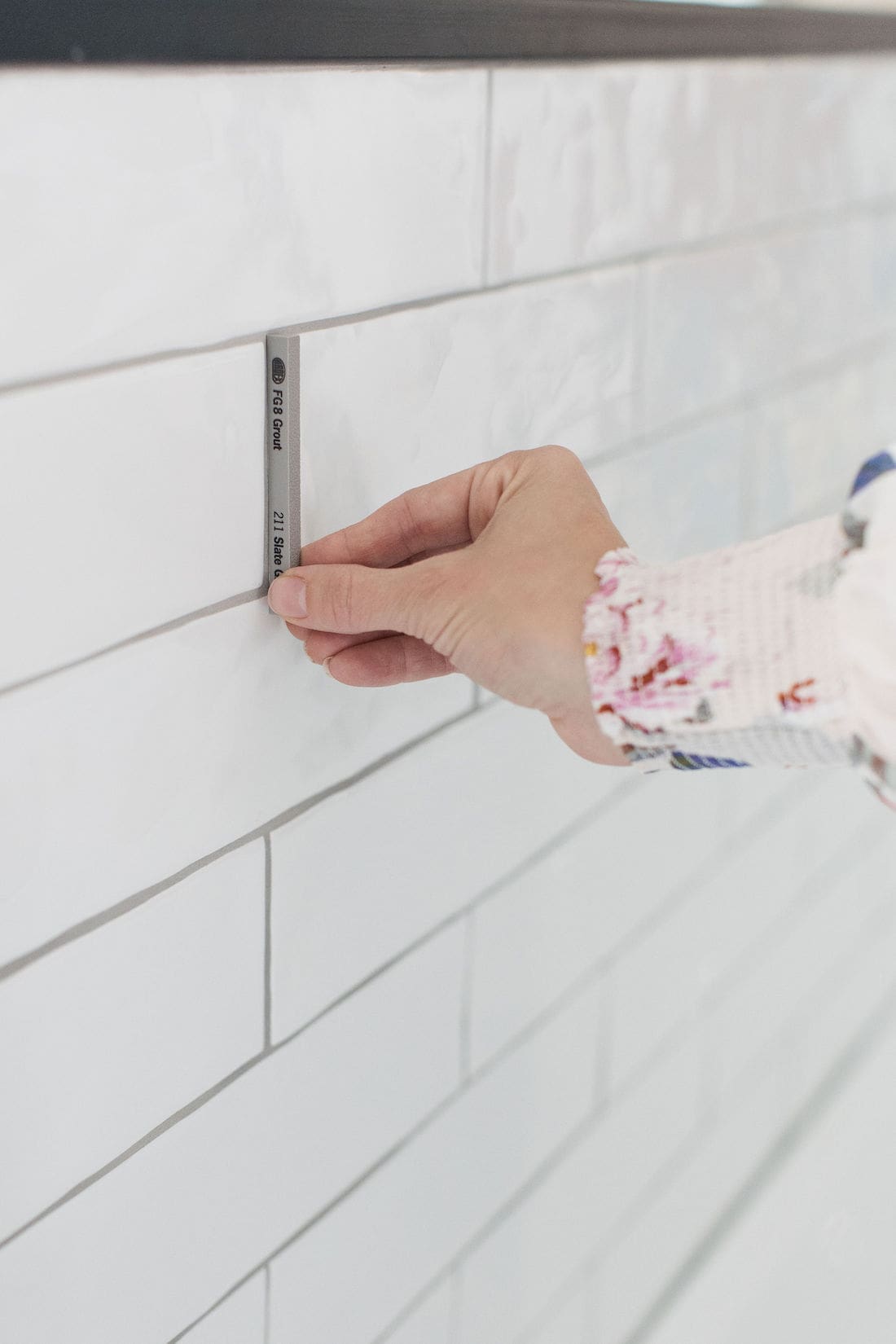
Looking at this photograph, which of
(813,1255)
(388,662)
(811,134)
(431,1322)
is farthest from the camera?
(813,1255)

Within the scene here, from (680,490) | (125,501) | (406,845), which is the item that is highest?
(125,501)

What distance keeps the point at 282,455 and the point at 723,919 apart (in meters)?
0.64

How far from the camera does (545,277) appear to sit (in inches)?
25.7

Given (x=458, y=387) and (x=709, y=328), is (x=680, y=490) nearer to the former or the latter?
(x=709, y=328)

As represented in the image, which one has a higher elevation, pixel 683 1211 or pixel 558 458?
pixel 558 458

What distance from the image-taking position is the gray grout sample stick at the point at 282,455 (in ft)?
1.61

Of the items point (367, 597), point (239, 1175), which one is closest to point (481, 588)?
point (367, 597)

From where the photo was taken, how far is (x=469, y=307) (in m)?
0.60

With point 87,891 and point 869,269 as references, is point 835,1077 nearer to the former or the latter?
point 869,269

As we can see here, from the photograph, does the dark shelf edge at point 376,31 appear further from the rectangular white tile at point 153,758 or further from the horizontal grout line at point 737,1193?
the horizontal grout line at point 737,1193

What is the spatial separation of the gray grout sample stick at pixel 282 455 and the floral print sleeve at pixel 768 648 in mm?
A: 117

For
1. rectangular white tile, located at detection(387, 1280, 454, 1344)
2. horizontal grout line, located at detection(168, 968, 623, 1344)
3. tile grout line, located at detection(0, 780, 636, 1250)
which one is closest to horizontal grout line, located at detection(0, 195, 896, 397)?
tile grout line, located at detection(0, 780, 636, 1250)

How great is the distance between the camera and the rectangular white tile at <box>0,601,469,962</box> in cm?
44

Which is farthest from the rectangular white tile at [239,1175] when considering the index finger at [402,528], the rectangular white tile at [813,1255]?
the rectangular white tile at [813,1255]
